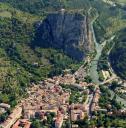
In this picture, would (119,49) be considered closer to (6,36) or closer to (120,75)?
(120,75)

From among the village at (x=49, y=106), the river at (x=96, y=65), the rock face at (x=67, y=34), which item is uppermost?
the rock face at (x=67, y=34)

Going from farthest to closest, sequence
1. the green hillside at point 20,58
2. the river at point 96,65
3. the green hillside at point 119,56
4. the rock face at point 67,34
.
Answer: the rock face at point 67,34 < the green hillside at point 119,56 < the green hillside at point 20,58 < the river at point 96,65

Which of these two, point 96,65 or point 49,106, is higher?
point 96,65

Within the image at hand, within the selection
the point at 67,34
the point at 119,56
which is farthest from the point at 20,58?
the point at 119,56

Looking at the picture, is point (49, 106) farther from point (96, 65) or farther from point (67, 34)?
point (67, 34)

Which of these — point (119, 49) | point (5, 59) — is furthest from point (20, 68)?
point (119, 49)

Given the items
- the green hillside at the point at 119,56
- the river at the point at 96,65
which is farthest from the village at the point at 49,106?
the green hillside at the point at 119,56

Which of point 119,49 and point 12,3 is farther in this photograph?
point 12,3

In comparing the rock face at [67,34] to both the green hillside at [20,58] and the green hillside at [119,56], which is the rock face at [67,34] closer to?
the green hillside at [20,58]
